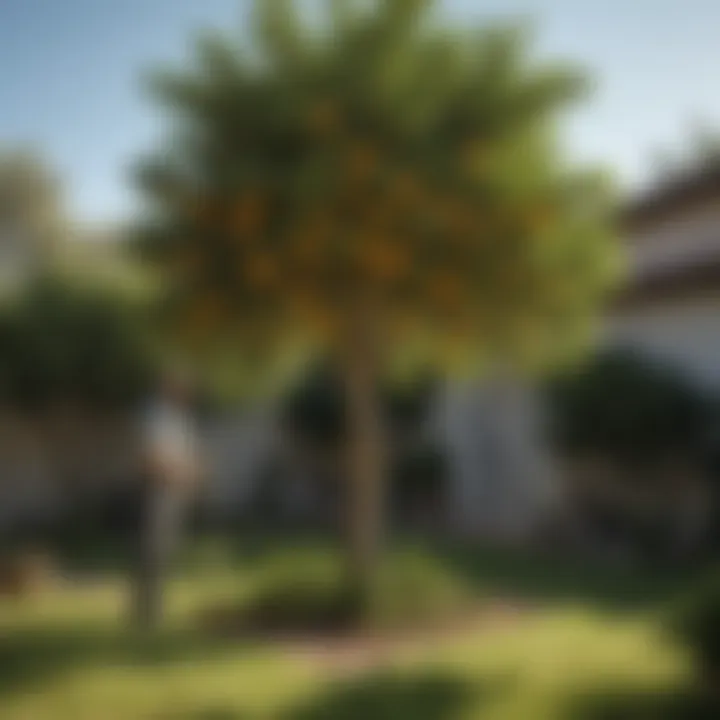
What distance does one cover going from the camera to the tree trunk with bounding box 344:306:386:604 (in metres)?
4.62

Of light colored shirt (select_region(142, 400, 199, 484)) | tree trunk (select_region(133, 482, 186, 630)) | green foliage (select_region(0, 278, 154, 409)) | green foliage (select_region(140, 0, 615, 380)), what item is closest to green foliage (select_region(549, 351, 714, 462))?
green foliage (select_region(140, 0, 615, 380))

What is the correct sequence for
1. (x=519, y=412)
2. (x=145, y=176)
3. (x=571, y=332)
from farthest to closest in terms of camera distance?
(x=519, y=412) → (x=571, y=332) → (x=145, y=176)

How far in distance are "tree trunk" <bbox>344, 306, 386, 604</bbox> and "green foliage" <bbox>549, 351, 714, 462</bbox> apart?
2.51 meters

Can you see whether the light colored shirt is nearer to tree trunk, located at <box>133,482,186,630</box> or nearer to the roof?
tree trunk, located at <box>133,482,186,630</box>

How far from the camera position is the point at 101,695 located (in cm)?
339

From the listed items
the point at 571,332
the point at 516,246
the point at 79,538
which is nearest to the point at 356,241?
the point at 516,246

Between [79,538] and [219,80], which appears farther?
[79,538]

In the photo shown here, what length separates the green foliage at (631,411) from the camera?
700 centimetres

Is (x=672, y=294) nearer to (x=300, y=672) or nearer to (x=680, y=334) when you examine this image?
(x=680, y=334)

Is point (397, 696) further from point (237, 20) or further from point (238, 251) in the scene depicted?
point (237, 20)

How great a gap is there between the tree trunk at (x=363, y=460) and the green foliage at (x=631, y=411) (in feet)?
8.24

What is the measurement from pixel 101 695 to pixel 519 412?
5.13 metres

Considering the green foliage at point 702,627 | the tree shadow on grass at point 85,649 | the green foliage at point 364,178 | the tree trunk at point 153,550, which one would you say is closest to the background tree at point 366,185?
the green foliage at point 364,178

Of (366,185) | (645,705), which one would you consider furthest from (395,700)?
(366,185)
